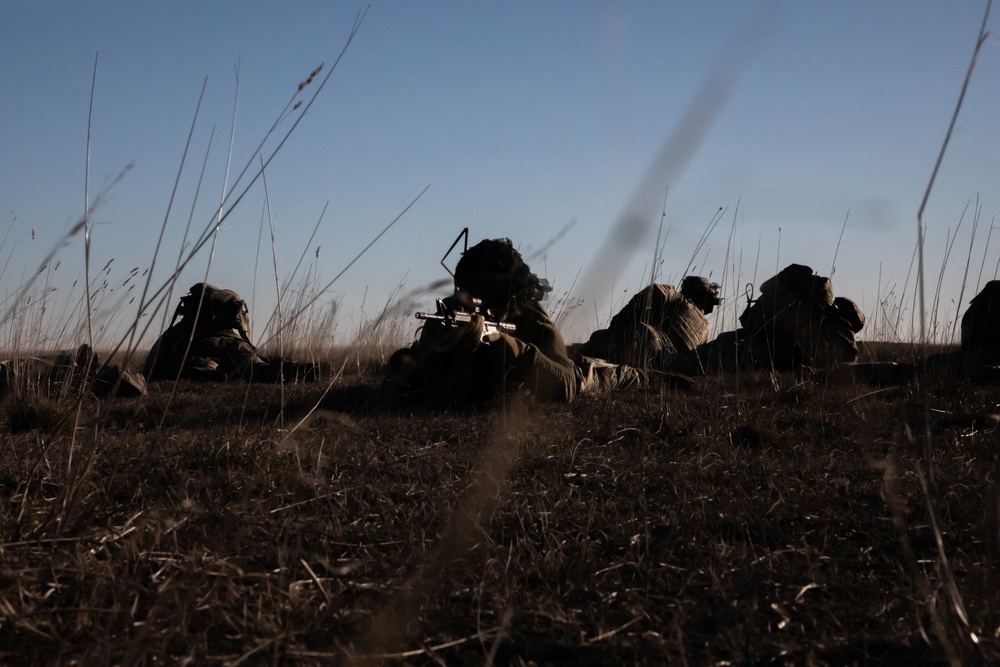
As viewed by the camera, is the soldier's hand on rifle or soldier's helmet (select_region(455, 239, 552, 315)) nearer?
the soldier's hand on rifle

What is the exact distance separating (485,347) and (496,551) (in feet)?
7.91

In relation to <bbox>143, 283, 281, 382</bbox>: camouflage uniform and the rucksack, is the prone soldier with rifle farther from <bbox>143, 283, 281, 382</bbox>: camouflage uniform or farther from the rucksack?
the rucksack

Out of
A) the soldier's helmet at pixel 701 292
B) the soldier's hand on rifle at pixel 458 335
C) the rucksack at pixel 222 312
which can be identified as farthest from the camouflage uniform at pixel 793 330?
the rucksack at pixel 222 312

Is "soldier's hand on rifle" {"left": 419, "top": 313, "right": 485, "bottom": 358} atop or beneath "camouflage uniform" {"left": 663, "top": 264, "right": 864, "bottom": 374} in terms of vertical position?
beneath

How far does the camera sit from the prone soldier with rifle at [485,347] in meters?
3.88

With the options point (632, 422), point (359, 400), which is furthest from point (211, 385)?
point (632, 422)

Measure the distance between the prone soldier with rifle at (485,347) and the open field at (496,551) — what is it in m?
0.93

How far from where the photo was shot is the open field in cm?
130

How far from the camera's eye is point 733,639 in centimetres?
131

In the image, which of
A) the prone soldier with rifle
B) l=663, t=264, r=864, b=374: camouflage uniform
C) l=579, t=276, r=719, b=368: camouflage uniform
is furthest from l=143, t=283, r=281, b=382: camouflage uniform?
l=663, t=264, r=864, b=374: camouflage uniform

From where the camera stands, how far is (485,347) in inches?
162

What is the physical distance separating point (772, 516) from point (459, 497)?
2.53 feet

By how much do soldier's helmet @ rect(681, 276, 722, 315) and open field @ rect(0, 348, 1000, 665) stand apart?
3.90 meters

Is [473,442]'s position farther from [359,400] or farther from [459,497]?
[359,400]
